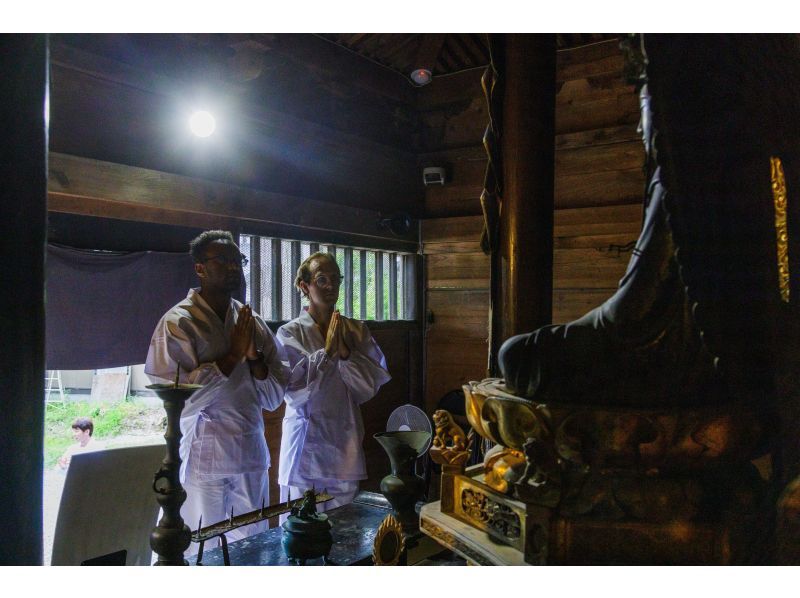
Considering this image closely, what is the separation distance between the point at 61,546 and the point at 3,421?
1360 mm

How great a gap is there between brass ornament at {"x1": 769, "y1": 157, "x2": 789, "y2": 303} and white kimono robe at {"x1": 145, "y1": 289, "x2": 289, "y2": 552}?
2678 millimetres

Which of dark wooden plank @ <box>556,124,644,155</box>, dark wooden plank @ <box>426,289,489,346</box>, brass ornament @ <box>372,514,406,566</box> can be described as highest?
dark wooden plank @ <box>556,124,644,155</box>

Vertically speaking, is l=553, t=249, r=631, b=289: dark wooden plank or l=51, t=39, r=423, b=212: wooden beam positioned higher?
l=51, t=39, r=423, b=212: wooden beam

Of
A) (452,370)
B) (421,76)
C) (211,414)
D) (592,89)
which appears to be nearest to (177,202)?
(211,414)

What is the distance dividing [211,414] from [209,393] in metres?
0.13

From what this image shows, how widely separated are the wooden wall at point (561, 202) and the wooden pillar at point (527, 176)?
10.6 ft

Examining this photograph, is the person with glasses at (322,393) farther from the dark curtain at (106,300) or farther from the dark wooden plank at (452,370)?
the dark wooden plank at (452,370)

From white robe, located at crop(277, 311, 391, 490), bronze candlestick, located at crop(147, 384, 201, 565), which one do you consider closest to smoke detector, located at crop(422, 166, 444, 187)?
white robe, located at crop(277, 311, 391, 490)

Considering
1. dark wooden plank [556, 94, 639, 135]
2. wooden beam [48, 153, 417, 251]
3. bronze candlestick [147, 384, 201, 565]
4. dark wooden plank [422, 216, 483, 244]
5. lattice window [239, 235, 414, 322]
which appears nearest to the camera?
bronze candlestick [147, 384, 201, 565]

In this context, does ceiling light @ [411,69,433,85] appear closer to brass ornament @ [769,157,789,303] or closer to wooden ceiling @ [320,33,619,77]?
wooden ceiling @ [320,33,619,77]

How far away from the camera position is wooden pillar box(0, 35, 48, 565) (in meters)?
1.22

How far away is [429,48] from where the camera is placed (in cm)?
495

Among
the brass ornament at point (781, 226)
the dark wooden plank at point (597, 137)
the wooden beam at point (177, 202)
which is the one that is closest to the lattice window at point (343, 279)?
the wooden beam at point (177, 202)

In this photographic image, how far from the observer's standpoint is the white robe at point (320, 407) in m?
3.78
